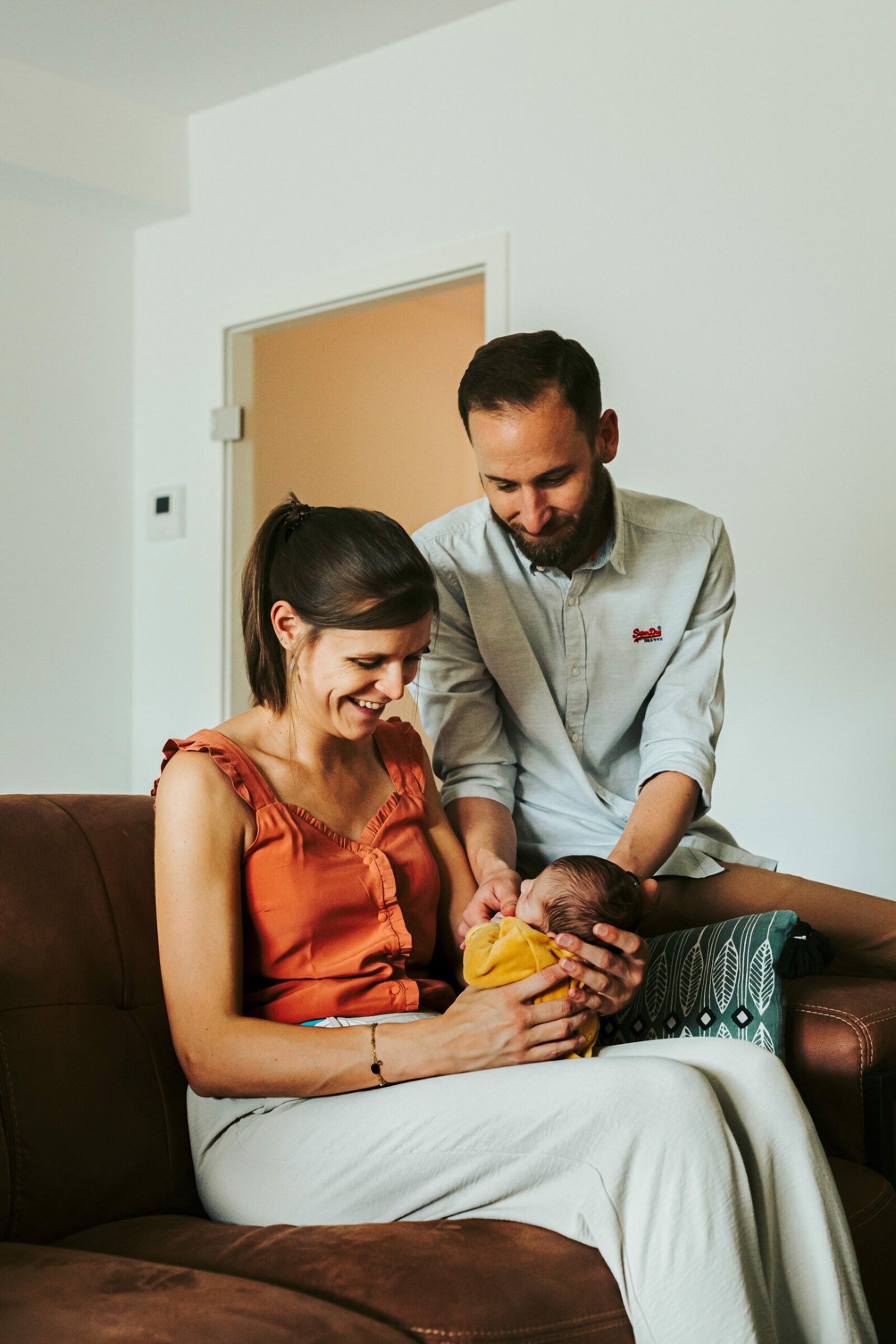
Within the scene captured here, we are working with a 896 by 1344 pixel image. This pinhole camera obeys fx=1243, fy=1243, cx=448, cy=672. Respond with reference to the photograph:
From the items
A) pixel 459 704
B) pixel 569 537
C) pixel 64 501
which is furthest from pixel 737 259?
pixel 64 501

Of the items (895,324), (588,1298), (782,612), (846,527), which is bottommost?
(588,1298)

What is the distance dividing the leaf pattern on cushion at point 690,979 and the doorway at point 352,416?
2035 millimetres

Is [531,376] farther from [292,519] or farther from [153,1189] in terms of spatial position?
[153,1189]

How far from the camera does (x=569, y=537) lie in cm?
194

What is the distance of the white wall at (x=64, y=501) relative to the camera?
4.05 meters

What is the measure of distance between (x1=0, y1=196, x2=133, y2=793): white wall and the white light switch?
0.37ft

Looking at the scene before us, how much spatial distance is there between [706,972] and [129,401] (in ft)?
11.1

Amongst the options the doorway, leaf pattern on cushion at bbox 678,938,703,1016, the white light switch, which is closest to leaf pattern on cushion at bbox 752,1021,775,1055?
leaf pattern on cushion at bbox 678,938,703,1016

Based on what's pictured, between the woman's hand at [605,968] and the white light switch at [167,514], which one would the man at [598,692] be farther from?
the white light switch at [167,514]

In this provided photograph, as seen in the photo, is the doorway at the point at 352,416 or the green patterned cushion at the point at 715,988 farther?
the doorway at the point at 352,416

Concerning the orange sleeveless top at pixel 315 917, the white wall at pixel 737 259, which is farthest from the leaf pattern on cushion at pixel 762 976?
the white wall at pixel 737 259

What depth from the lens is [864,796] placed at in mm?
2861

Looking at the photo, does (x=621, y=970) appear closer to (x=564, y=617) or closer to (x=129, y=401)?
(x=564, y=617)

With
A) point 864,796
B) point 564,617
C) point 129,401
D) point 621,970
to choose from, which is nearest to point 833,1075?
point 621,970
